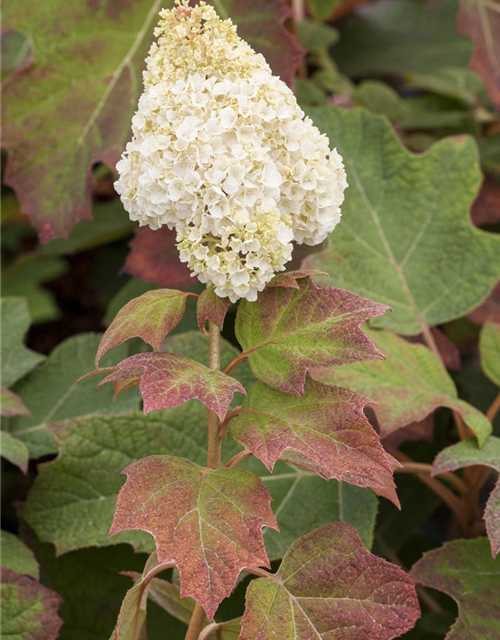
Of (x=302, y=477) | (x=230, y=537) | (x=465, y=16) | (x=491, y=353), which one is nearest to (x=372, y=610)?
(x=230, y=537)

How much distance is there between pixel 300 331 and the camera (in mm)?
904

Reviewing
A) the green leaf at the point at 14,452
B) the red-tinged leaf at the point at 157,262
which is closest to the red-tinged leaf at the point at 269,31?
the red-tinged leaf at the point at 157,262

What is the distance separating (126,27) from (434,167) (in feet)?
2.13

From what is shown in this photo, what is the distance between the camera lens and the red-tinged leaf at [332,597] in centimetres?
87

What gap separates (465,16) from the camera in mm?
1910

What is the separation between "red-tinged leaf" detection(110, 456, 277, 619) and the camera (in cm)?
79

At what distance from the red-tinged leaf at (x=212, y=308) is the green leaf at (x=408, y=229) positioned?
17.1 inches

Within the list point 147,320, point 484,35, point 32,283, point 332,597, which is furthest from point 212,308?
point 484,35

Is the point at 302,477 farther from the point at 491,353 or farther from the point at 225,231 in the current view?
the point at 225,231

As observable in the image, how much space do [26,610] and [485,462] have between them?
633mm

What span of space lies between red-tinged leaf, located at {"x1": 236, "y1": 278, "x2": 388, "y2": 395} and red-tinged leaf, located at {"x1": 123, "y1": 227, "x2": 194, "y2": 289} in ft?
1.59

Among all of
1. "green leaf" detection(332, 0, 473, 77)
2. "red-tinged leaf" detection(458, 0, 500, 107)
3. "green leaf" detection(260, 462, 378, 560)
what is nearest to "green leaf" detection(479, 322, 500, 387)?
"green leaf" detection(260, 462, 378, 560)

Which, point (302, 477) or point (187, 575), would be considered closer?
point (187, 575)

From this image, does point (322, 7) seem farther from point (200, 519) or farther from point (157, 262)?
point (200, 519)
